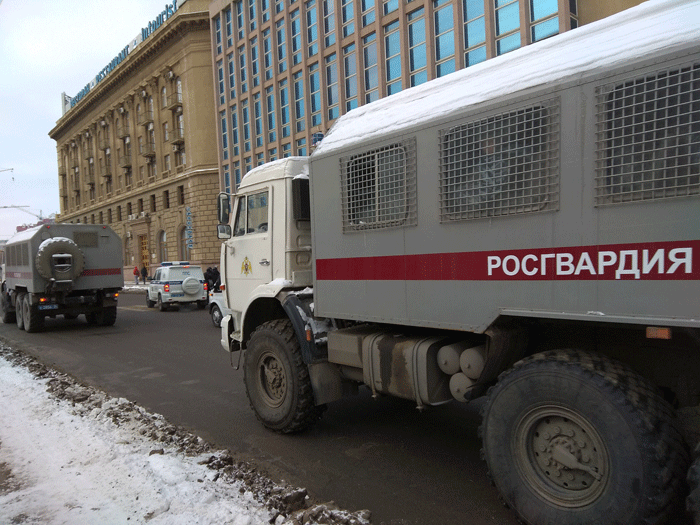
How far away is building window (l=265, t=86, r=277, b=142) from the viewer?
112 ft

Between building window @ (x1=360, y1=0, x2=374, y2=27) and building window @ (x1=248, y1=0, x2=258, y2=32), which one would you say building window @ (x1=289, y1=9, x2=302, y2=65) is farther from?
building window @ (x1=360, y1=0, x2=374, y2=27)

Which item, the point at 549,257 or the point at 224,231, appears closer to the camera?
the point at 549,257

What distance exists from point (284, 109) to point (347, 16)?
7515 mm

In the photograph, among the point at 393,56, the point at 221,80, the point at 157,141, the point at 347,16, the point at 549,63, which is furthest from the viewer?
the point at 157,141

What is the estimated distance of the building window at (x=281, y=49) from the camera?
1297 inches

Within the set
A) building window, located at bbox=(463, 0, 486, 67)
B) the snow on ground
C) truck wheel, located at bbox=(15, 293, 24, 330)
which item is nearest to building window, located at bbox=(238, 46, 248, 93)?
building window, located at bbox=(463, 0, 486, 67)

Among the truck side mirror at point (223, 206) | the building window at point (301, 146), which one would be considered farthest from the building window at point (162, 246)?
the truck side mirror at point (223, 206)

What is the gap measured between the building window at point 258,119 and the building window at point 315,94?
577cm

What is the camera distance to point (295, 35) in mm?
32188

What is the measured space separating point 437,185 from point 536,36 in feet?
63.4

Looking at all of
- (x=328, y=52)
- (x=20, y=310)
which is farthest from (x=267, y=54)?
(x=20, y=310)

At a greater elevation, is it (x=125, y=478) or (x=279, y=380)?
(x=279, y=380)

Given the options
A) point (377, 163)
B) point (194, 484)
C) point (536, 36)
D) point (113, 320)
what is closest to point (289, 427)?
point (194, 484)

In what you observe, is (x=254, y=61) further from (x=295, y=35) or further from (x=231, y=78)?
(x=295, y=35)
